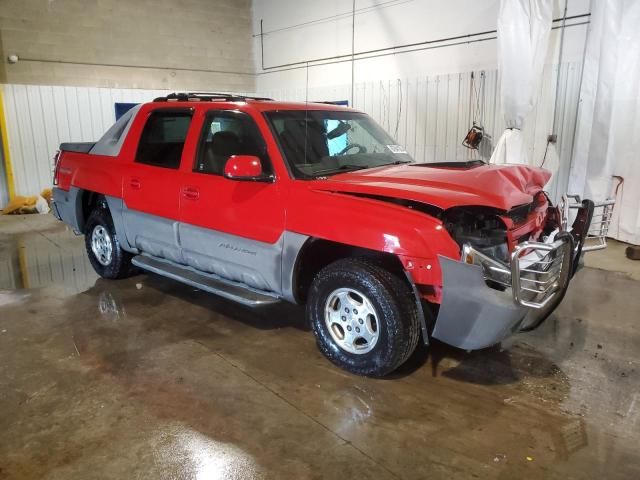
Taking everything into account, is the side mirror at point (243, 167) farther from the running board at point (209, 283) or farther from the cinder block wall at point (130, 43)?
the cinder block wall at point (130, 43)

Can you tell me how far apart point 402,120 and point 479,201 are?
6850 mm

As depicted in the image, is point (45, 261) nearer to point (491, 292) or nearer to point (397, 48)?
point (491, 292)

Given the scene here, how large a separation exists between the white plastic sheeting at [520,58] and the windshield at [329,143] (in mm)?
3278

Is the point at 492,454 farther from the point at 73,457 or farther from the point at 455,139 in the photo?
the point at 455,139

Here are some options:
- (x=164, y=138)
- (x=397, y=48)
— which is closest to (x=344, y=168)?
(x=164, y=138)

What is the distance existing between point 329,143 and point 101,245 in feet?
9.62

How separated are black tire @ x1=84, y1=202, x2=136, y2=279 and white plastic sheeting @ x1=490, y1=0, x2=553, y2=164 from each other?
5151 mm

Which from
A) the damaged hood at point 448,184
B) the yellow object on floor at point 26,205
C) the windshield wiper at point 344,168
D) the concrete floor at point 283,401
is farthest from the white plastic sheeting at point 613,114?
the yellow object on floor at point 26,205

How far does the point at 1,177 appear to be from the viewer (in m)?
10.0

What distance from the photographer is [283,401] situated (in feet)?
9.98

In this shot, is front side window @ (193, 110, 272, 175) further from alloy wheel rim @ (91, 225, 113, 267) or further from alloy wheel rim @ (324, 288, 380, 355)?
alloy wheel rim @ (91, 225, 113, 267)

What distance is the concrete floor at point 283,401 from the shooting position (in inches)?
98.3

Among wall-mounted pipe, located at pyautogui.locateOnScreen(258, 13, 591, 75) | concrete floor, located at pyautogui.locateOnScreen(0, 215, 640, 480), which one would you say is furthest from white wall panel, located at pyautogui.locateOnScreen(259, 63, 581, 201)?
concrete floor, located at pyautogui.locateOnScreen(0, 215, 640, 480)

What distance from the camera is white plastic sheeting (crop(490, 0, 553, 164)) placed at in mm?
6801
